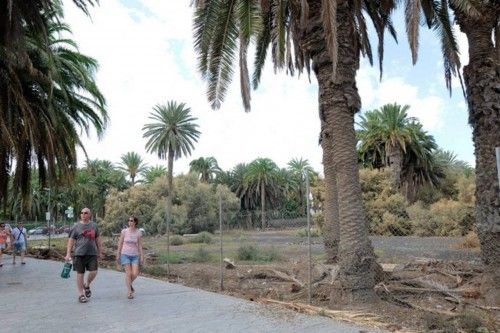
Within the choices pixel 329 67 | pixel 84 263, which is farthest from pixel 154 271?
pixel 329 67

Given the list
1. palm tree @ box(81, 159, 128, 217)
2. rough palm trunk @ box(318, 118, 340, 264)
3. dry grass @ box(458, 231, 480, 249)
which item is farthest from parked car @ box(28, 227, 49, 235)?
rough palm trunk @ box(318, 118, 340, 264)

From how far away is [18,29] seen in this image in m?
12.1

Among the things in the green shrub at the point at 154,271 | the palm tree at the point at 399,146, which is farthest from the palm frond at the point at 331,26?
the palm tree at the point at 399,146


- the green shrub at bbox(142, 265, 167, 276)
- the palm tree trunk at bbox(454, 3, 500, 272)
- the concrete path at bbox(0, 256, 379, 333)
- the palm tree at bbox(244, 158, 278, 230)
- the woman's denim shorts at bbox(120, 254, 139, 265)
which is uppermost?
the palm tree at bbox(244, 158, 278, 230)

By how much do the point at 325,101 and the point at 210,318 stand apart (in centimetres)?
436

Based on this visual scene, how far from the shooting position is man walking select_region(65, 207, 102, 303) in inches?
375

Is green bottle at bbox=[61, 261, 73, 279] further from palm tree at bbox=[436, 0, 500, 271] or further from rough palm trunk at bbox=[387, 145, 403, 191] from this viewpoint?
rough palm trunk at bbox=[387, 145, 403, 191]

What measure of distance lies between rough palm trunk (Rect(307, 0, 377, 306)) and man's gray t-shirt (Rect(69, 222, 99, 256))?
177 inches

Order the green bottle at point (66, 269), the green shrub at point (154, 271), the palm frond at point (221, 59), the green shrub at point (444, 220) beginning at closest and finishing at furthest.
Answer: the green bottle at point (66, 269) < the palm frond at point (221, 59) < the green shrub at point (154, 271) < the green shrub at point (444, 220)

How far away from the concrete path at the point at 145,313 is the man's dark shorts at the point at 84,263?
62cm

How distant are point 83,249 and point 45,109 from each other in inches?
443

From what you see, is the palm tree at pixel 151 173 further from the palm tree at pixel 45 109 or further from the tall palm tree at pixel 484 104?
the tall palm tree at pixel 484 104

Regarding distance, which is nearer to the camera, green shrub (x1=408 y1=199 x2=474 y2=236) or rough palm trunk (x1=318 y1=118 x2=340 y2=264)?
rough palm trunk (x1=318 y1=118 x2=340 y2=264)

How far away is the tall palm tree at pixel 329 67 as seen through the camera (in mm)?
8961
